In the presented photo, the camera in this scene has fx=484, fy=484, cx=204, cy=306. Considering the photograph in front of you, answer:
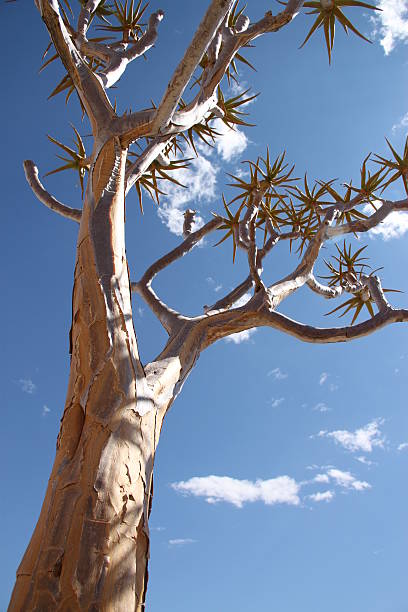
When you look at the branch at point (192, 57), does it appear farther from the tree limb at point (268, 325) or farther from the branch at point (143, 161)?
the tree limb at point (268, 325)

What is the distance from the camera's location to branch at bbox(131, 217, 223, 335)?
361 cm

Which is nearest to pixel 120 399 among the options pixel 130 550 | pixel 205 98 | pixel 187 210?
pixel 130 550

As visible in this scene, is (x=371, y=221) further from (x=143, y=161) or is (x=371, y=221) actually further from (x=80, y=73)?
(x=80, y=73)

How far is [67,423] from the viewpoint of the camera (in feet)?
7.57

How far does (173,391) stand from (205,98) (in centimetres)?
195

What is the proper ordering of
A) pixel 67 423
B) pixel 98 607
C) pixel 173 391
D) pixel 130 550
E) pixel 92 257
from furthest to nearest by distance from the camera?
pixel 173 391
pixel 92 257
pixel 67 423
pixel 130 550
pixel 98 607

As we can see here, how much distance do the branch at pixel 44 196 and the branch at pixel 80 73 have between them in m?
1.01

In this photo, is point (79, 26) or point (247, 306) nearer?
point (247, 306)

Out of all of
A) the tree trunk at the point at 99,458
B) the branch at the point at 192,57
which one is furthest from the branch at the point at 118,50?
the tree trunk at the point at 99,458

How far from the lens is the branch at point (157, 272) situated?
361 cm

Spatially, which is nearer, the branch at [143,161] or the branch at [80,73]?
the branch at [80,73]

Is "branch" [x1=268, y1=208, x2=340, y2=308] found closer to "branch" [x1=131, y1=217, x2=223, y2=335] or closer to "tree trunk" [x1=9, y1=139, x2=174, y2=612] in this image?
"branch" [x1=131, y1=217, x2=223, y2=335]

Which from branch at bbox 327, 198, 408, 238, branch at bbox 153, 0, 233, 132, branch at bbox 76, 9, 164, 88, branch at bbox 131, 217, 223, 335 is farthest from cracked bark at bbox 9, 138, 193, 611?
branch at bbox 327, 198, 408, 238

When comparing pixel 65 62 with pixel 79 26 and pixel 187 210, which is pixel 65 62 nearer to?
pixel 79 26
